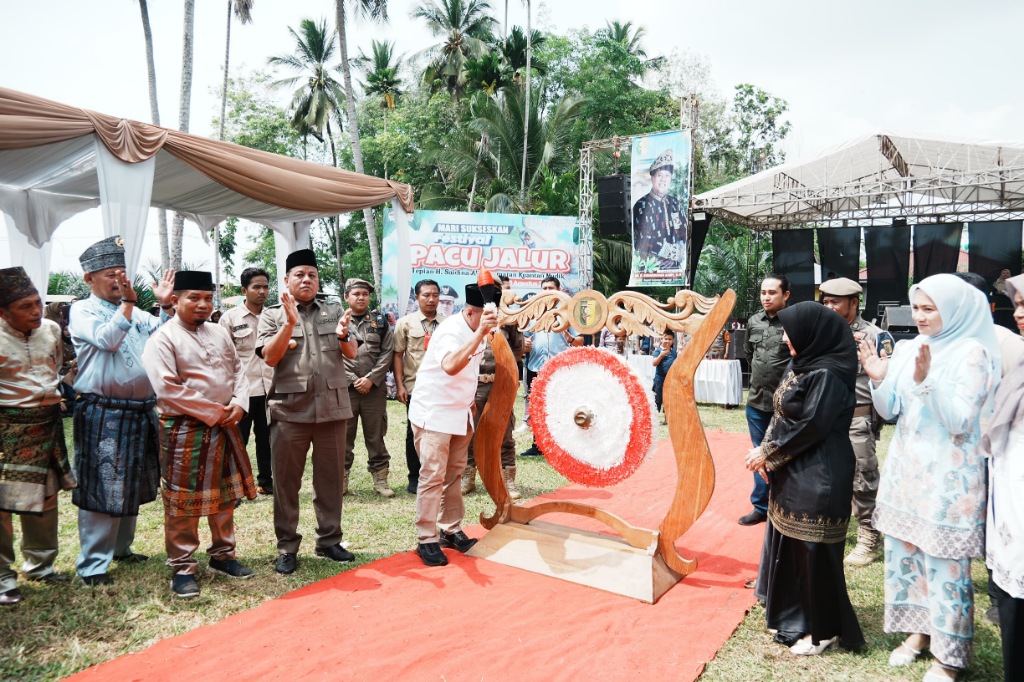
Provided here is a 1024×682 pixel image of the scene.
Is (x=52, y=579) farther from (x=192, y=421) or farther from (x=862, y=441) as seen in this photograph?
(x=862, y=441)

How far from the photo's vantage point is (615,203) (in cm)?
1417

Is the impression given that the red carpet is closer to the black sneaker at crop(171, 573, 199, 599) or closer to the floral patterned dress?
the black sneaker at crop(171, 573, 199, 599)

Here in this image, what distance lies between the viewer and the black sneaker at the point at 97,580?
140 inches

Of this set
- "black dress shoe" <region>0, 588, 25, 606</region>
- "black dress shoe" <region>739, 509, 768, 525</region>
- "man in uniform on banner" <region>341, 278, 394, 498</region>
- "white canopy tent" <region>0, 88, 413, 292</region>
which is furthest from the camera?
"man in uniform on banner" <region>341, 278, 394, 498</region>

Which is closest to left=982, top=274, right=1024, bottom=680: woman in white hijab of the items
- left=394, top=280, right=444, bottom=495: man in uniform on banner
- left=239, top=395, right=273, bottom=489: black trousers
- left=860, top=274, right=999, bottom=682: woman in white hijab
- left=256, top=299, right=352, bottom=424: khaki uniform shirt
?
left=860, top=274, right=999, bottom=682: woman in white hijab

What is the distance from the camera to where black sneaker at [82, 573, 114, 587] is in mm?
3564

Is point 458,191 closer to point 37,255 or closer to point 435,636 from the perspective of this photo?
point 37,255

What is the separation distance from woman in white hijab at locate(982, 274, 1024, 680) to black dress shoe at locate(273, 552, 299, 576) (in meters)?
3.56

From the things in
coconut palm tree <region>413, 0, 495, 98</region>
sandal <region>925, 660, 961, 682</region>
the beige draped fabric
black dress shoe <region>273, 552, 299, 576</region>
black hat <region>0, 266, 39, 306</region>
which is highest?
coconut palm tree <region>413, 0, 495, 98</region>

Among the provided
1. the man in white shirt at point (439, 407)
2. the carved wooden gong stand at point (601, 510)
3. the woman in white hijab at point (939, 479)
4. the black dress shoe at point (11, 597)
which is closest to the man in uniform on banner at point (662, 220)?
the carved wooden gong stand at point (601, 510)

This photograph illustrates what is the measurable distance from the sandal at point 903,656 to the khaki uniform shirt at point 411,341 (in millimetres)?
3924

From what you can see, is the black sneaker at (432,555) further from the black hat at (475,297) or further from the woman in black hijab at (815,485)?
the woman in black hijab at (815,485)

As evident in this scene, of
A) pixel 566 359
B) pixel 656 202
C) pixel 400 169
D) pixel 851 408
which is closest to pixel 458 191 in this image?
pixel 400 169

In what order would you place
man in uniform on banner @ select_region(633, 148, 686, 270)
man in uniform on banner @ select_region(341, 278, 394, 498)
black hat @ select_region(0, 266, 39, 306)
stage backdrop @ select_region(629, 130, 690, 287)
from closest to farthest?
black hat @ select_region(0, 266, 39, 306) < man in uniform on banner @ select_region(341, 278, 394, 498) < stage backdrop @ select_region(629, 130, 690, 287) < man in uniform on banner @ select_region(633, 148, 686, 270)
